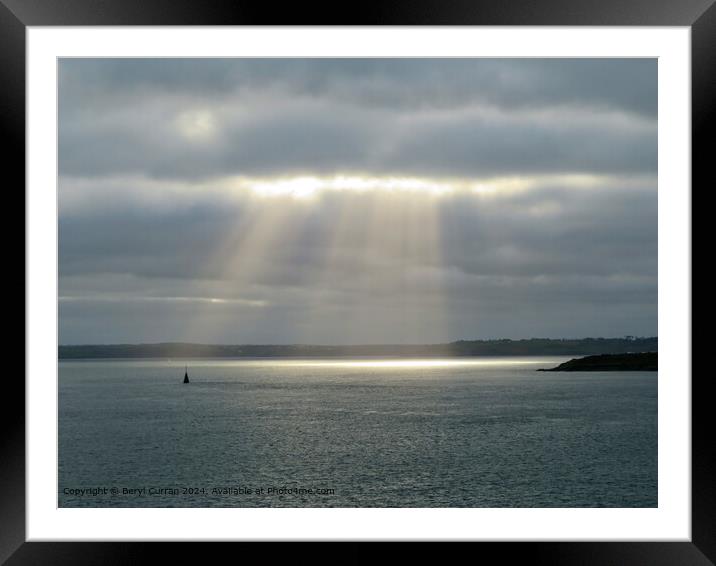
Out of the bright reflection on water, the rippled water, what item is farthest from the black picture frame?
the bright reflection on water

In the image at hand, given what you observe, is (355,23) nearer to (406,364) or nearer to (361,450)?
(361,450)

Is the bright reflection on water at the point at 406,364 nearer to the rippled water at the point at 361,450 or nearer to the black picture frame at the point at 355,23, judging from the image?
the rippled water at the point at 361,450

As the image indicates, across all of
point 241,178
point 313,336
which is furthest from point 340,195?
point 313,336

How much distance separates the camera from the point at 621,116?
2274 inches

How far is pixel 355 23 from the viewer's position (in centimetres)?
212

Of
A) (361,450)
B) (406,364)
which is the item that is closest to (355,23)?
(361,450)

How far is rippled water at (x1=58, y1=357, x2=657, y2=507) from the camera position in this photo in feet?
69.6

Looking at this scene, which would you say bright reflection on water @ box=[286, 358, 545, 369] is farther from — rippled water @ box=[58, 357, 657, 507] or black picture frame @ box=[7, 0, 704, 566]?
black picture frame @ box=[7, 0, 704, 566]

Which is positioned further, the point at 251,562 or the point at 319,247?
the point at 319,247

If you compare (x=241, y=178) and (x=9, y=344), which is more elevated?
(x=241, y=178)

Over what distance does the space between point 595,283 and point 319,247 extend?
2355 cm

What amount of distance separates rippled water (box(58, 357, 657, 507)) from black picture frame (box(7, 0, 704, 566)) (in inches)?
526

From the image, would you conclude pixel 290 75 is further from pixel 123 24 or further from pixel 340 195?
pixel 123 24

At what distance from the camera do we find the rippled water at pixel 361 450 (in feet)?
69.6
